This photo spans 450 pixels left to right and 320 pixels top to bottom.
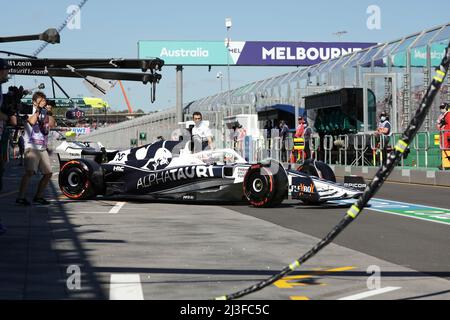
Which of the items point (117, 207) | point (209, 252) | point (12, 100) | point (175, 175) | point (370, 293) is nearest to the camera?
point (370, 293)

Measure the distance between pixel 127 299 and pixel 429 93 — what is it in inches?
93.2

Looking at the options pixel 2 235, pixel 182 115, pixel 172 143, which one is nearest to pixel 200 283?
pixel 2 235

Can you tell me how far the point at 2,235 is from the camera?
8.61 m

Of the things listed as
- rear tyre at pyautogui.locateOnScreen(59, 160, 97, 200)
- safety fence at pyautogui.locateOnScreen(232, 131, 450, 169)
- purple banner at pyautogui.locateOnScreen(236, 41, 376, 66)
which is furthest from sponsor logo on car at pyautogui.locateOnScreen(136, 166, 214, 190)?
purple banner at pyautogui.locateOnScreen(236, 41, 376, 66)

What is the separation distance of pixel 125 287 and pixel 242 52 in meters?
55.7

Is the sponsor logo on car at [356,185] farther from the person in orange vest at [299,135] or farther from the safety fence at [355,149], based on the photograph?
the person in orange vest at [299,135]

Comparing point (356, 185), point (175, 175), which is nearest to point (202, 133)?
point (175, 175)

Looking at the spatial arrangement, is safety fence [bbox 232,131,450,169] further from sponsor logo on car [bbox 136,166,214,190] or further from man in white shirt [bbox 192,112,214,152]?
sponsor logo on car [bbox 136,166,214,190]

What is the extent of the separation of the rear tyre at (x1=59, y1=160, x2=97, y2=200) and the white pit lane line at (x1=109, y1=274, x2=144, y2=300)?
7937 millimetres

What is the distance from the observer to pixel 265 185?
12.5 metres

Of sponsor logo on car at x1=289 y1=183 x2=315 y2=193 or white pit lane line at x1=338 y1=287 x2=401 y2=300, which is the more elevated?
sponsor logo on car at x1=289 y1=183 x2=315 y2=193

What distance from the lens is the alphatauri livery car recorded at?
1251 cm

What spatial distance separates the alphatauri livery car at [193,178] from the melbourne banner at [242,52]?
144ft

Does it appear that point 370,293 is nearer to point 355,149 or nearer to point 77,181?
point 77,181
